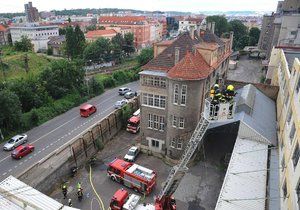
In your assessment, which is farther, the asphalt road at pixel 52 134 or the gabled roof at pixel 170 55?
the asphalt road at pixel 52 134

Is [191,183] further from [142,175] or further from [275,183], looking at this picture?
[275,183]

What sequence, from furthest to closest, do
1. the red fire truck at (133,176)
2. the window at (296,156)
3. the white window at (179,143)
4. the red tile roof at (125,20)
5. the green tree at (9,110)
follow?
the red tile roof at (125,20) → the green tree at (9,110) → the white window at (179,143) → the red fire truck at (133,176) → the window at (296,156)

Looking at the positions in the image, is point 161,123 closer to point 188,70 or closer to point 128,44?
point 188,70

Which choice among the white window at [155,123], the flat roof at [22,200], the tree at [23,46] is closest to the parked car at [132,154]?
the white window at [155,123]

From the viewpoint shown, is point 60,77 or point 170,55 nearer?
point 170,55

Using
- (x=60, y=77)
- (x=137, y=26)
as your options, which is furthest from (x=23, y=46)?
(x=137, y=26)

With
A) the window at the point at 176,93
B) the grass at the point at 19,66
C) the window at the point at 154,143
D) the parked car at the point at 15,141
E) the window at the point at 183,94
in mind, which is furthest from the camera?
the grass at the point at 19,66

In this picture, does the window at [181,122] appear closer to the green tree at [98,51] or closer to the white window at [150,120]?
the white window at [150,120]

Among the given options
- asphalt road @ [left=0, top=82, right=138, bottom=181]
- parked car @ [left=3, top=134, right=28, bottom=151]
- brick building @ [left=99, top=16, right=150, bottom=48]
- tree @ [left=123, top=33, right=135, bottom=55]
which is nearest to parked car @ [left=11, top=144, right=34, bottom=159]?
asphalt road @ [left=0, top=82, right=138, bottom=181]
